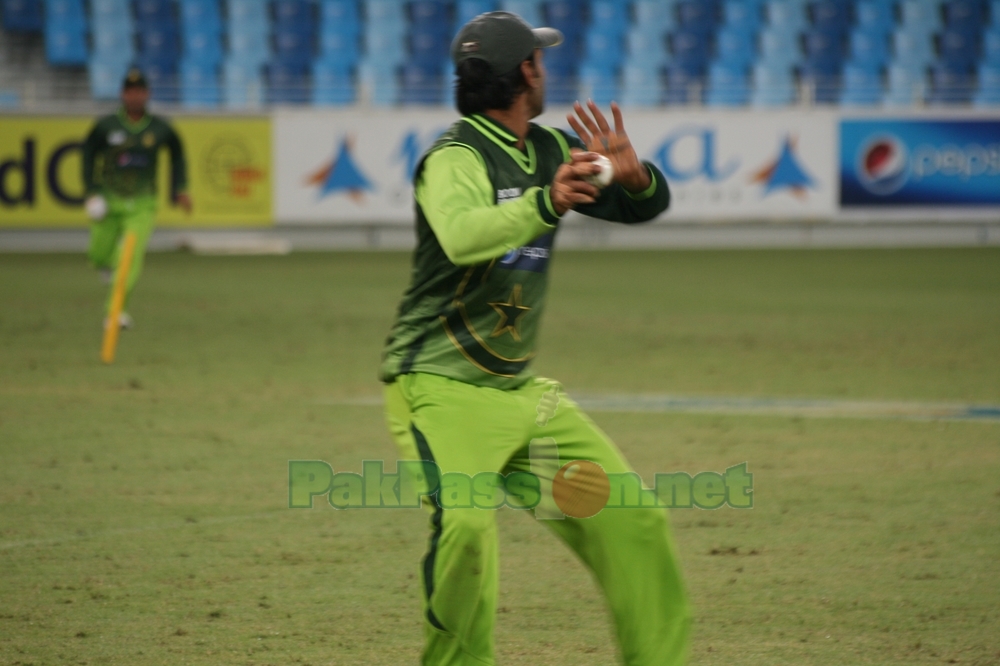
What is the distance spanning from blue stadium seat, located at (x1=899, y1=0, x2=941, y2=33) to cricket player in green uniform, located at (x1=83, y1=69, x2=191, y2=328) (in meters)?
20.7

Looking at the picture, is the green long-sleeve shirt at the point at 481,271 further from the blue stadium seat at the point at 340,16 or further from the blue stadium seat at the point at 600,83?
the blue stadium seat at the point at 340,16

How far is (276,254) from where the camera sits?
23812 mm

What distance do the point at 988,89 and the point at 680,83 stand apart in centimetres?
609

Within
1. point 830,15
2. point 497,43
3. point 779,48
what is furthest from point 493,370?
point 830,15

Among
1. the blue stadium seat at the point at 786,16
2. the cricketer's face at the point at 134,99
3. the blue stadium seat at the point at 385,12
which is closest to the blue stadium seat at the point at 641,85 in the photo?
the blue stadium seat at the point at 786,16

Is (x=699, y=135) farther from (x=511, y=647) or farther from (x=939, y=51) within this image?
(x=511, y=647)

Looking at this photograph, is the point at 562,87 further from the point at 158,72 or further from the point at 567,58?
the point at 158,72

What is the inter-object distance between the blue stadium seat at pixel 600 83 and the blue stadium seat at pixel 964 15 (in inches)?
291

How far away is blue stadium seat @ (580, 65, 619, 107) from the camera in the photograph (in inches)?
1057

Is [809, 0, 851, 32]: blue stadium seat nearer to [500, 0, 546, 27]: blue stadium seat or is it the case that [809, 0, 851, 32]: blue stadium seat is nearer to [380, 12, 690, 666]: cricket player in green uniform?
[500, 0, 546, 27]: blue stadium seat

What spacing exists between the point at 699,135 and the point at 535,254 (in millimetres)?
21535

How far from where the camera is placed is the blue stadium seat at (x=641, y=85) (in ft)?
88.9

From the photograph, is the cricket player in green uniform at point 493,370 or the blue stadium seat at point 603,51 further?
the blue stadium seat at point 603,51

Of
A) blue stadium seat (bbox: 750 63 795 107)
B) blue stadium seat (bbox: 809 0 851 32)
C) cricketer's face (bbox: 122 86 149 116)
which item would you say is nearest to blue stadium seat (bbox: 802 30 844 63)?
blue stadium seat (bbox: 809 0 851 32)
